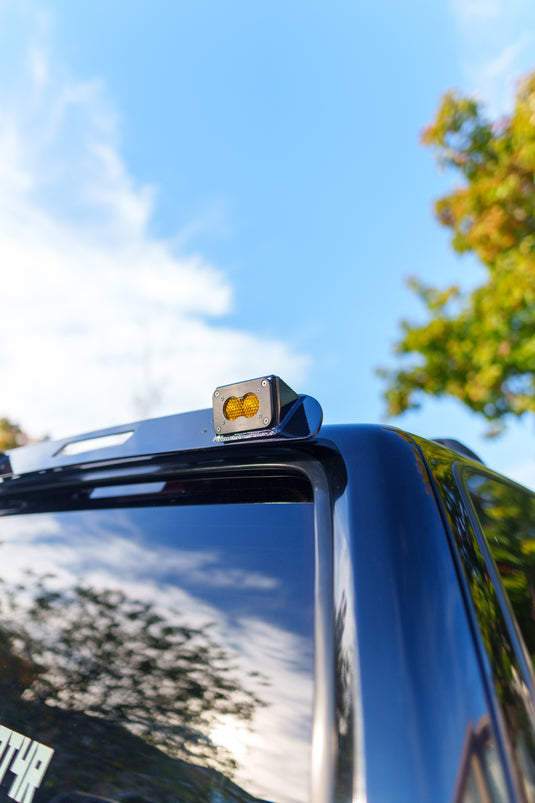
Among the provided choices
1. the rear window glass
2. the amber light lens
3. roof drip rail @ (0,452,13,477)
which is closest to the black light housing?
the amber light lens

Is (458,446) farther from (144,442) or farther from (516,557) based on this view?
(144,442)

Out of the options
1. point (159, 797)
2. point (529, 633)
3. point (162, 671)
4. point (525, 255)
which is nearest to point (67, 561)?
point (162, 671)

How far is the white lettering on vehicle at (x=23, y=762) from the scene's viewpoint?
48.6 inches

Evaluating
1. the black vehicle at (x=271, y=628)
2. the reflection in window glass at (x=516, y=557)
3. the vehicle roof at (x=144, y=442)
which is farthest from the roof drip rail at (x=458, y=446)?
the vehicle roof at (x=144, y=442)

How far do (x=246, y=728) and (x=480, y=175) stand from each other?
993 centimetres

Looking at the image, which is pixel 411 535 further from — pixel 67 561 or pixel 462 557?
pixel 67 561

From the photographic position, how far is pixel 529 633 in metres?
1.37

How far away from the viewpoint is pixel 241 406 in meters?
1.25

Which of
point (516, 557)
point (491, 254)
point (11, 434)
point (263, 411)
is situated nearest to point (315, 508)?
point (263, 411)

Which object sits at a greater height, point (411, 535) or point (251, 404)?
point (251, 404)

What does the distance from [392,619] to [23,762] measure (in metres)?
0.87

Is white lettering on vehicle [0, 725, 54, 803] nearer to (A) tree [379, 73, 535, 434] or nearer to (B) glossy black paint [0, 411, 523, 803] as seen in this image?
(B) glossy black paint [0, 411, 523, 803]

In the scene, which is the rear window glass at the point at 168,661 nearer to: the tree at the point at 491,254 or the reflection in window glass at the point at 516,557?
the reflection in window glass at the point at 516,557

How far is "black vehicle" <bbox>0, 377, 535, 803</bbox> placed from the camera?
926 millimetres
